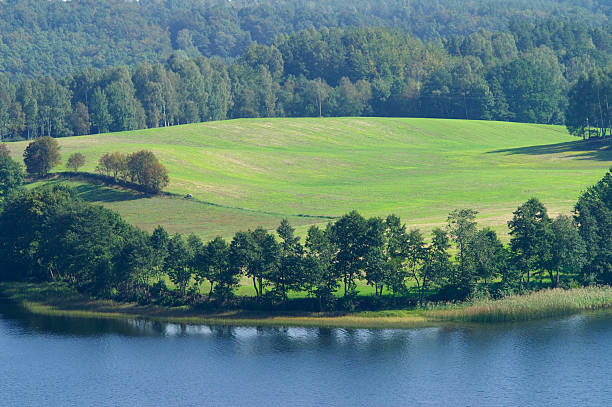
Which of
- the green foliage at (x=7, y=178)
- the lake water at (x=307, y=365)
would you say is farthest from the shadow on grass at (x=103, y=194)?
the lake water at (x=307, y=365)

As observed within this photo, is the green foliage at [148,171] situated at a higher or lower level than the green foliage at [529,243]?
higher

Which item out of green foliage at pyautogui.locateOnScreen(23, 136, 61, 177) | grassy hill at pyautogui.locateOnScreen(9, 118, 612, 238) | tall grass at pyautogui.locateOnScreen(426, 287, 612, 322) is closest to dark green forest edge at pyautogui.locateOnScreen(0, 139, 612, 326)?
tall grass at pyautogui.locateOnScreen(426, 287, 612, 322)

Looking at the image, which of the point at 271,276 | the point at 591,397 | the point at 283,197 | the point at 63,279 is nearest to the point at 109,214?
the point at 63,279

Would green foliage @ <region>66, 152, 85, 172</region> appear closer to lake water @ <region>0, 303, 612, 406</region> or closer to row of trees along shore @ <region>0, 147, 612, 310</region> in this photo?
row of trees along shore @ <region>0, 147, 612, 310</region>

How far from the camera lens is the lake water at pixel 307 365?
243 feet

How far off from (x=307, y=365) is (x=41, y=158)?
376ft

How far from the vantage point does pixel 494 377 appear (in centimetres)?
7669

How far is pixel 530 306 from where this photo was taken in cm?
9300

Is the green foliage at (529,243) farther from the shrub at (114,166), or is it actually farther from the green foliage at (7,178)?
the green foliage at (7,178)

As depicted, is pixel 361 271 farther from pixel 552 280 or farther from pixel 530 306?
pixel 552 280

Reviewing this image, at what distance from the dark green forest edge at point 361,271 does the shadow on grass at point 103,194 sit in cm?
5321

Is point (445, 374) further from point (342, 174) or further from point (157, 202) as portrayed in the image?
point (342, 174)

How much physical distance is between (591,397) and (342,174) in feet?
411

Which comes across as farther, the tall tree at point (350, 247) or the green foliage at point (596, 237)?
the green foliage at point (596, 237)
